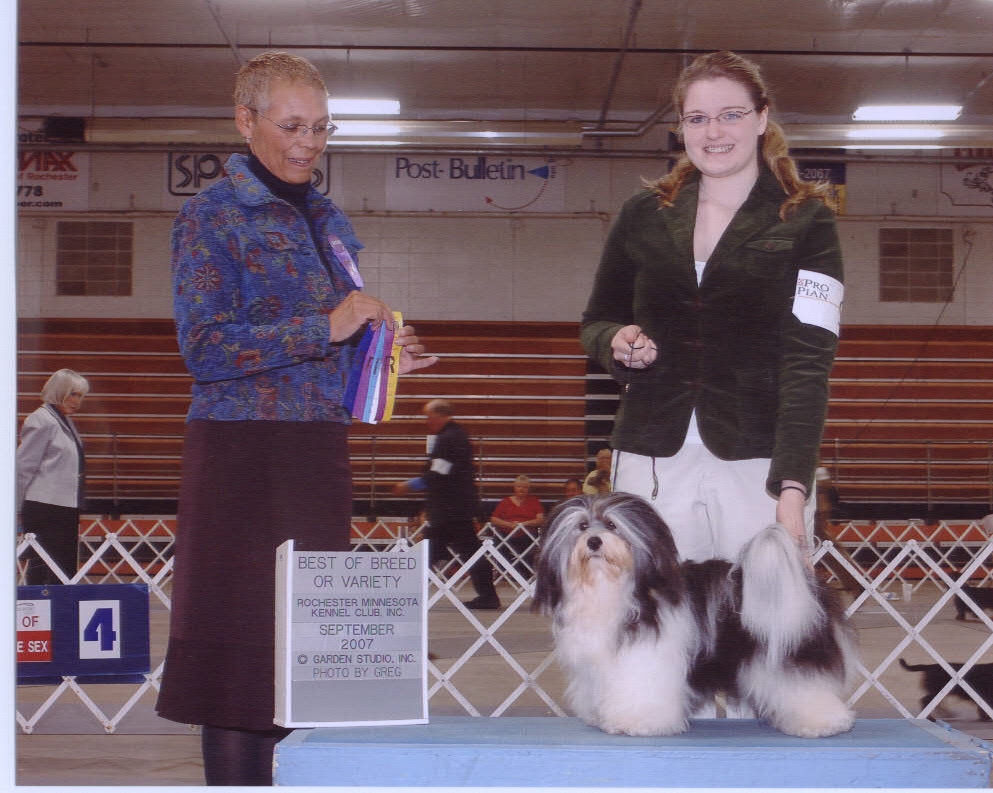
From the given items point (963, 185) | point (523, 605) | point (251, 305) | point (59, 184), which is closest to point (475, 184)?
point (59, 184)

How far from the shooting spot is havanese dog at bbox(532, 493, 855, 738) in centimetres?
186

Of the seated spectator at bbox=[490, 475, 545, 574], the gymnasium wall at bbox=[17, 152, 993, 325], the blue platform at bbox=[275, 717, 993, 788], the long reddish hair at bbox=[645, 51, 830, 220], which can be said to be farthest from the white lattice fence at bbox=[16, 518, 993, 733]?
the gymnasium wall at bbox=[17, 152, 993, 325]

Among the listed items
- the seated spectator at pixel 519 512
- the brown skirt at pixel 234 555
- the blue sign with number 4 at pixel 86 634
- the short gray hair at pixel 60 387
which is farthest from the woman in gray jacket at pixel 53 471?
the seated spectator at pixel 519 512

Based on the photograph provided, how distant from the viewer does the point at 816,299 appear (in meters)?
2.05

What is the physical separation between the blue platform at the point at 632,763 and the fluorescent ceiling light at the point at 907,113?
6982 millimetres

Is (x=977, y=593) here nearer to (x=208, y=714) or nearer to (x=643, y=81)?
(x=208, y=714)

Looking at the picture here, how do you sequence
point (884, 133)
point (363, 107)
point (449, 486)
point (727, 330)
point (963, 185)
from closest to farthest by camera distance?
point (727, 330) → point (449, 486) → point (363, 107) → point (884, 133) → point (963, 185)

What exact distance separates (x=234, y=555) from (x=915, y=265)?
32.0ft

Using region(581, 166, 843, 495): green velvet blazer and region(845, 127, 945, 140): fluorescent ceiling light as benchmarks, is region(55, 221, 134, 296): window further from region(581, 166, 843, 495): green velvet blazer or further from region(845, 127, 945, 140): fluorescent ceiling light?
region(581, 166, 843, 495): green velvet blazer

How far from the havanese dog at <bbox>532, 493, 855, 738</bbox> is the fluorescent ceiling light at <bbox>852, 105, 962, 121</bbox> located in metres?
6.84

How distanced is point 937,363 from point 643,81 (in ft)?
13.4

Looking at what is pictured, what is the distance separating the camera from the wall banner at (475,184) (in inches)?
400

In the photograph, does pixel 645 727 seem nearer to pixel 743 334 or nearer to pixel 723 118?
pixel 743 334

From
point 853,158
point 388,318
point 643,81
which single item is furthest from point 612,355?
point 853,158
